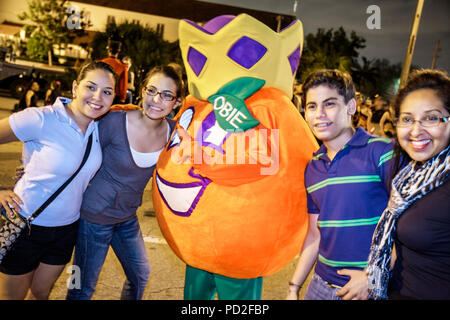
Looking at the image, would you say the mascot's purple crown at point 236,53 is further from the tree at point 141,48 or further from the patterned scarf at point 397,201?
the tree at point 141,48

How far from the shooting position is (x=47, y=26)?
33.5 m

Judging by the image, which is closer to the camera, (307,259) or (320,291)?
(320,291)

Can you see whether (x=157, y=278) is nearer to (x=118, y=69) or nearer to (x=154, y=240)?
(x=154, y=240)

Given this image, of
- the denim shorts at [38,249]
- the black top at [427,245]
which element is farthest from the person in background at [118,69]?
the black top at [427,245]

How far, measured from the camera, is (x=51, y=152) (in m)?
2.15

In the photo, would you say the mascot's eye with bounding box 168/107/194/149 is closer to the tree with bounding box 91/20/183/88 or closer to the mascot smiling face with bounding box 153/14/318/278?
the mascot smiling face with bounding box 153/14/318/278

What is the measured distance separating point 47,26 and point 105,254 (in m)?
36.9

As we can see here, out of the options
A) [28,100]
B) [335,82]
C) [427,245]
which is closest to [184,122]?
[335,82]

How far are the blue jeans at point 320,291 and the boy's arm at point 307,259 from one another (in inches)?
2.5

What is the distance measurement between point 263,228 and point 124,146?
1.03 metres

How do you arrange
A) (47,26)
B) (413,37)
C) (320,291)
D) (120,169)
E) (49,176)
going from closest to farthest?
(320,291) → (49,176) → (120,169) → (413,37) → (47,26)

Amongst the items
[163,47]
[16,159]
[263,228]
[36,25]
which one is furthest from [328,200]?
[36,25]

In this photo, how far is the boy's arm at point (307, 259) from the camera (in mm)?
1982

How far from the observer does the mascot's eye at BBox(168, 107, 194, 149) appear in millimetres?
2447
